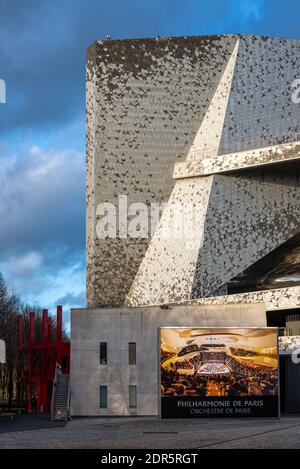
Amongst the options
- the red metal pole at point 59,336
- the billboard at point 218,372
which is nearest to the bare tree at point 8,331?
the red metal pole at point 59,336

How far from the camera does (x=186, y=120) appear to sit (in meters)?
58.7

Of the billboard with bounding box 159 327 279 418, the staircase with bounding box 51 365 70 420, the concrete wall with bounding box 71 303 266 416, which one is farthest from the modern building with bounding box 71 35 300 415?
the billboard with bounding box 159 327 279 418

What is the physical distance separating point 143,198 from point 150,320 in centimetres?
981

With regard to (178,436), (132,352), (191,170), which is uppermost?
(191,170)

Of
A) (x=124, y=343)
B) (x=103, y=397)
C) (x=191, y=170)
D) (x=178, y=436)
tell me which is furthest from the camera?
(x=191, y=170)

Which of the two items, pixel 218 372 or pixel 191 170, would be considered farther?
pixel 191 170

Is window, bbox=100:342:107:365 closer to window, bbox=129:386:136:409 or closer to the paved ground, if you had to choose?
window, bbox=129:386:136:409

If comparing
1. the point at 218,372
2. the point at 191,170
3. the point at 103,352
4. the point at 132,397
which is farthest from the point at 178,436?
the point at 191,170

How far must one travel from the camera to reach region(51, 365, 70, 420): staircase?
164ft

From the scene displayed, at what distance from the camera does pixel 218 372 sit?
3922 cm

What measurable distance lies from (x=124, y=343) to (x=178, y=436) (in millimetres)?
21823

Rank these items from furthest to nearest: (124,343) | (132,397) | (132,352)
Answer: (124,343) → (132,352) → (132,397)

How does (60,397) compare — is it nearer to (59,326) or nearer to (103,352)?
(103,352)
